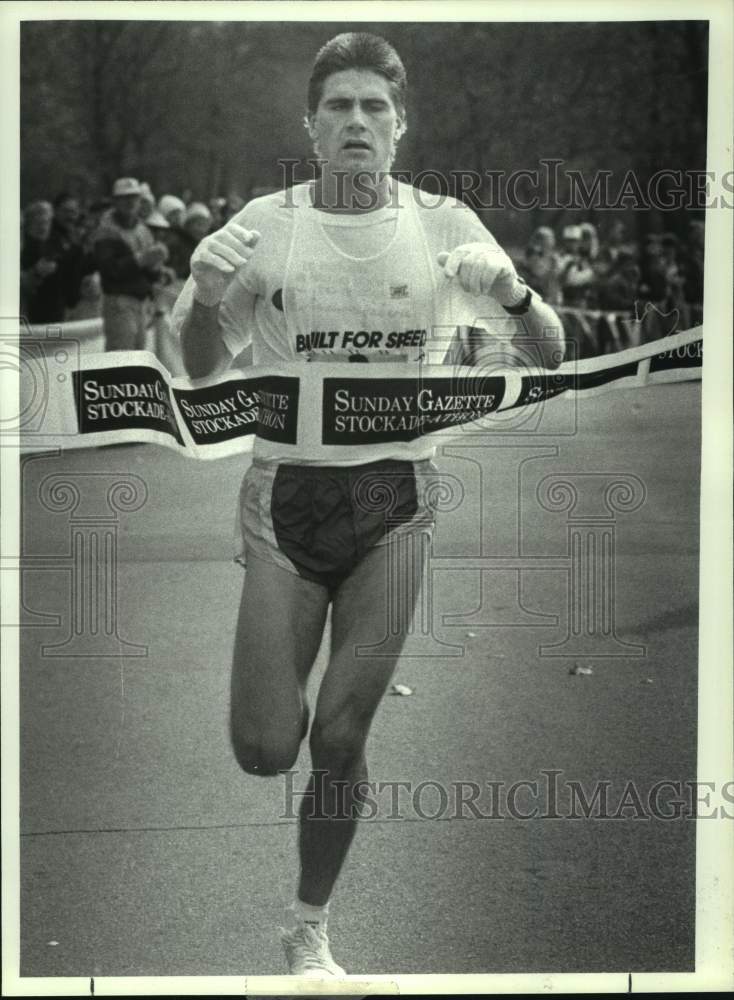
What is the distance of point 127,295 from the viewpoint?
4.64m

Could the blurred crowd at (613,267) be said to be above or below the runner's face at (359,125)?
below

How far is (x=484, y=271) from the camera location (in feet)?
15.3

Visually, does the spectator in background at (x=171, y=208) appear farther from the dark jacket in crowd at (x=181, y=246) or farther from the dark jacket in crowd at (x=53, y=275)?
the dark jacket in crowd at (x=53, y=275)

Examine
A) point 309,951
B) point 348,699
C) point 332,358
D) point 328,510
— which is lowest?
point 309,951

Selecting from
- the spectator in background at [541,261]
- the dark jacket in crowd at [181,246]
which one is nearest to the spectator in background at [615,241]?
the spectator in background at [541,261]

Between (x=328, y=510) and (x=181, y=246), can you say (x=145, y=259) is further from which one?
(x=328, y=510)

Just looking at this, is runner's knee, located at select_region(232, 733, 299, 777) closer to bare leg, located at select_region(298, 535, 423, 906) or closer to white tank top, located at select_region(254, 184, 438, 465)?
bare leg, located at select_region(298, 535, 423, 906)

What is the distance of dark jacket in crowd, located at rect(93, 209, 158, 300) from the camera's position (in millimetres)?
4641

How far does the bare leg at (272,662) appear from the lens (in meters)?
4.71

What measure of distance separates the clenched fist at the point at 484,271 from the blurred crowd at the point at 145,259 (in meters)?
0.05

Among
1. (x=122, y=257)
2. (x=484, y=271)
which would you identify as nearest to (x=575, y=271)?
(x=484, y=271)

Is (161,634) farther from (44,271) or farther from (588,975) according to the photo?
(588,975)

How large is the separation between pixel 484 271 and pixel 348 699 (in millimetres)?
1010

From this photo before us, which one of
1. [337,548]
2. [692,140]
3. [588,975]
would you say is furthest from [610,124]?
[588,975]
